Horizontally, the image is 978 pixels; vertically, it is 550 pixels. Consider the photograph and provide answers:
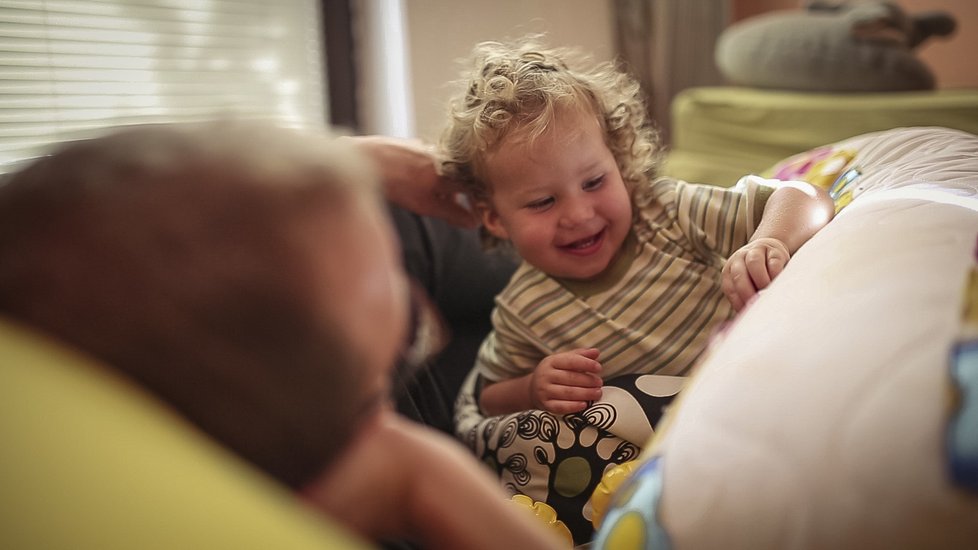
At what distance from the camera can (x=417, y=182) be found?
117 cm

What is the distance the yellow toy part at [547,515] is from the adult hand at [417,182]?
1.50ft

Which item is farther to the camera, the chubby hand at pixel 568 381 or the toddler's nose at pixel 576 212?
the toddler's nose at pixel 576 212

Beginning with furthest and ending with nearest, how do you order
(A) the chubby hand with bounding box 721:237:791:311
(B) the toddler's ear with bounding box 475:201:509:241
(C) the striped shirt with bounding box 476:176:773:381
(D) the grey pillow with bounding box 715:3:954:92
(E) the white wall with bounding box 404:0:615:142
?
(E) the white wall with bounding box 404:0:615:142
(D) the grey pillow with bounding box 715:3:954:92
(B) the toddler's ear with bounding box 475:201:509:241
(C) the striped shirt with bounding box 476:176:773:381
(A) the chubby hand with bounding box 721:237:791:311

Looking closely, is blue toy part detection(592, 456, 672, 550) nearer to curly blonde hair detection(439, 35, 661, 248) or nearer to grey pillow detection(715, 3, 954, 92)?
curly blonde hair detection(439, 35, 661, 248)

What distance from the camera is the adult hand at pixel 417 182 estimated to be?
3.79 ft

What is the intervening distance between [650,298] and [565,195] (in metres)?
0.16

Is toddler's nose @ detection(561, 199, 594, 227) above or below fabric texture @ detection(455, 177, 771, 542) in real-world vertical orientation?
above

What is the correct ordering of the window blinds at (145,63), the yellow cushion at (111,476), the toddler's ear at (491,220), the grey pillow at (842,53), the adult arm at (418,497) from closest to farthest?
the yellow cushion at (111,476) → the adult arm at (418,497) → the toddler's ear at (491,220) → the window blinds at (145,63) → the grey pillow at (842,53)

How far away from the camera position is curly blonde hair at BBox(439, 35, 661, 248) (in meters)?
1.01

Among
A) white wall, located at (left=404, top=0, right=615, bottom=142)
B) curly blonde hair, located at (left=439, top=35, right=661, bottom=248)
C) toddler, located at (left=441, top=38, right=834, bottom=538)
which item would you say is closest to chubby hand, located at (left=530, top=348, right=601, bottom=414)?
toddler, located at (left=441, top=38, right=834, bottom=538)

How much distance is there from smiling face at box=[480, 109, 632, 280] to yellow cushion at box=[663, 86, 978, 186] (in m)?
0.90

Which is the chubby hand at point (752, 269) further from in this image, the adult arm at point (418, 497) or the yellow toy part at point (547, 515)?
the adult arm at point (418, 497)

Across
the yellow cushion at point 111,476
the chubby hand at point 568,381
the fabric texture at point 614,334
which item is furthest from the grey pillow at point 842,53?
the yellow cushion at point 111,476

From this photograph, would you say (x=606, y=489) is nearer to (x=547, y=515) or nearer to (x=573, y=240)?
(x=547, y=515)
